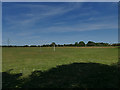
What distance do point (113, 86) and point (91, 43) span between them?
73.9m

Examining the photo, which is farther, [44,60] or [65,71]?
[44,60]

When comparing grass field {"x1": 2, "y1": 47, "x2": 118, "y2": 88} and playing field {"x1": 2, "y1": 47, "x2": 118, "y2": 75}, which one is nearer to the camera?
grass field {"x1": 2, "y1": 47, "x2": 118, "y2": 88}

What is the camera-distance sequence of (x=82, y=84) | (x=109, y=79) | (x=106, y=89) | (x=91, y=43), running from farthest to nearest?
(x=91, y=43) → (x=109, y=79) → (x=82, y=84) → (x=106, y=89)

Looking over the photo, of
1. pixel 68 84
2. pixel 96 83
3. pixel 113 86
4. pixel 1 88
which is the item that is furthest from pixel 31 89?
pixel 113 86

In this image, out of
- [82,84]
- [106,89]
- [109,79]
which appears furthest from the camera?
[109,79]

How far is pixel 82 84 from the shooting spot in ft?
18.8

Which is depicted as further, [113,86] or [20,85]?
[20,85]

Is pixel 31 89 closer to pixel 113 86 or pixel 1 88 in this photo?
pixel 1 88

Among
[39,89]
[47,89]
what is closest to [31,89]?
[39,89]

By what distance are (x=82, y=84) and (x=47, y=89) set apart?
73.7 inches

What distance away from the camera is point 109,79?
20.8 ft

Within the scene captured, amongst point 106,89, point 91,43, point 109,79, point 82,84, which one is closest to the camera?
point 106,89

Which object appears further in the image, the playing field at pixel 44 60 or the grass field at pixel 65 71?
the playing field at pixel 44 60

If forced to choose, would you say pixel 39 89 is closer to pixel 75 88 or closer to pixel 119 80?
pixel 75 88
